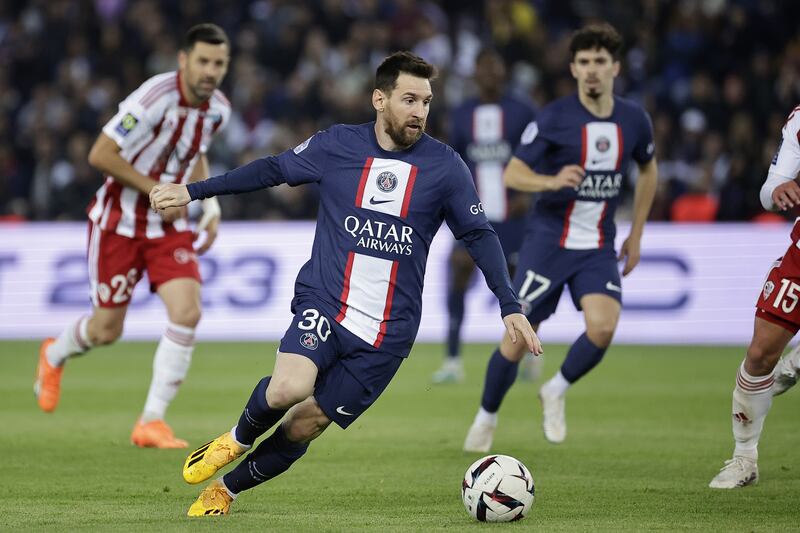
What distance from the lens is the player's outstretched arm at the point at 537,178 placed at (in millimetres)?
7980

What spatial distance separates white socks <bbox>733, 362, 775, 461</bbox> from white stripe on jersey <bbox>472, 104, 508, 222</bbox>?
5369mm

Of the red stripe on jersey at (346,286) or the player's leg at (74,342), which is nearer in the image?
the red stripe on jersey at (346,286)

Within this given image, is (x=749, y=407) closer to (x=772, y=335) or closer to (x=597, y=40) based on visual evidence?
(x=772, y=335)

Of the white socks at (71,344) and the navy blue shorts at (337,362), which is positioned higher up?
the navy blue shorts at (337,362)

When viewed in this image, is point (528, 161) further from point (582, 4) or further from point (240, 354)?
point (582, 4)

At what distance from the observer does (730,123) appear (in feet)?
59.3

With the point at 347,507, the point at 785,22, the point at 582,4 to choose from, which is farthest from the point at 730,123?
the point at 347,507

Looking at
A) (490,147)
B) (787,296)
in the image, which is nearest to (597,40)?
(787,296)

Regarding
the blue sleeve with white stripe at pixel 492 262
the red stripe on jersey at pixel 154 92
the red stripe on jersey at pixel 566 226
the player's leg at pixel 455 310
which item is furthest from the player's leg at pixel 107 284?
the player's leg at pixel 455 310

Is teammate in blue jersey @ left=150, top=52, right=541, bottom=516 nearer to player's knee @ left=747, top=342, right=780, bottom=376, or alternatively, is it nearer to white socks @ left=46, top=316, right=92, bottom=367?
player's knee @ left=747, top=342, right=780, bottom=376

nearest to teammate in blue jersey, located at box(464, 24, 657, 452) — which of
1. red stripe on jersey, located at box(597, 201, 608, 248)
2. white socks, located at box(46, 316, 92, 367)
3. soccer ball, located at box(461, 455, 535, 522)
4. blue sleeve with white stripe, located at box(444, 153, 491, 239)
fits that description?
red stripe on jersey, located at box(597, 201, 608, 248)

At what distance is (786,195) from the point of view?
6641 mm

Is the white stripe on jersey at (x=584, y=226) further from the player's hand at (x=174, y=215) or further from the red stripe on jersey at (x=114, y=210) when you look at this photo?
the red stripe on jersey at (x=114, y=210)

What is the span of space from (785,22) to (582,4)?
309cm
